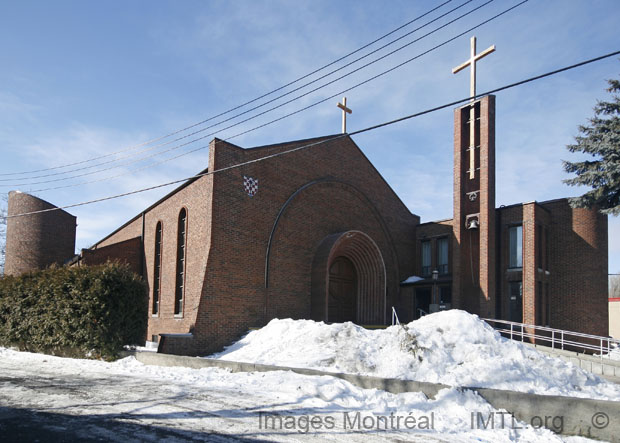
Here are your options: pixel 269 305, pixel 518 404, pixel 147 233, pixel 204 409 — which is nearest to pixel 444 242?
pixel 269 305

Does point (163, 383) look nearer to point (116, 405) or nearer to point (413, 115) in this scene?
point (116, 405)

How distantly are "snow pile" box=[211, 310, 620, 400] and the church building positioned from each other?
352 cm

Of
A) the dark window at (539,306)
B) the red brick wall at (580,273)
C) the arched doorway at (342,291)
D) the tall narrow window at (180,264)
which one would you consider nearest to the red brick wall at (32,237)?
the tall narrow window at (180,264)

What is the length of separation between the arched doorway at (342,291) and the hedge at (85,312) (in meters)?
9.22

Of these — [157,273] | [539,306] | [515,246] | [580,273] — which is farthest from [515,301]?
[157,273]

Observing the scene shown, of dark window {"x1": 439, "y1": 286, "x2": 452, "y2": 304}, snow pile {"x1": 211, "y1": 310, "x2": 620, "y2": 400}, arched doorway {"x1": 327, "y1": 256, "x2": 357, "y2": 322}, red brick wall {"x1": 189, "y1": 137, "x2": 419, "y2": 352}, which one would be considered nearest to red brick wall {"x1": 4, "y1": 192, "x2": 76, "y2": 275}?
arched doorway {"x1": 327, "y1": 256, "x2": 357, "y2": 322}

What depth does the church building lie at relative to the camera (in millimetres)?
16734

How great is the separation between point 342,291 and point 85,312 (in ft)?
38.0

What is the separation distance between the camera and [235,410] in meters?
7.59

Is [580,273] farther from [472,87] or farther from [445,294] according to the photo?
[472,87]

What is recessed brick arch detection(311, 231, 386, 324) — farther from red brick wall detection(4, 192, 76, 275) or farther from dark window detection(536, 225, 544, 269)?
red brick wall detection(4, 192, 76, 275)

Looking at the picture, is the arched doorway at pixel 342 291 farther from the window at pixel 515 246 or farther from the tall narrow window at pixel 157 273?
the tall narrow window at pixel 157 273

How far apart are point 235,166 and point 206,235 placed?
97.8 inches

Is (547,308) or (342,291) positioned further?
(342,291)
